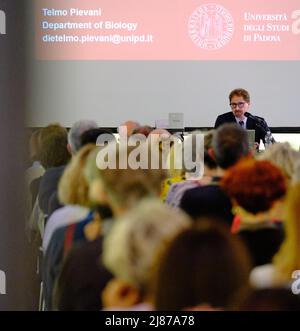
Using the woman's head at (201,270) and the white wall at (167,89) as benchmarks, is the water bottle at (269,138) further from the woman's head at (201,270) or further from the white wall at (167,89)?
the woman's head at (201,270)

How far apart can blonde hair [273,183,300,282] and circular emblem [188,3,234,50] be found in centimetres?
53

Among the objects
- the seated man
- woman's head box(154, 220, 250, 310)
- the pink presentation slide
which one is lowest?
woman's head box(154, 220, 250, 310)

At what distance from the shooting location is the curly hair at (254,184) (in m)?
2.55

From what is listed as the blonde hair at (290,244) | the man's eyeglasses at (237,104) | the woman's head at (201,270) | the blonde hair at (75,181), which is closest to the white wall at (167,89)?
the man's eyeglasses at (237,104)

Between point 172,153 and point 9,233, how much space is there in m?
0.58

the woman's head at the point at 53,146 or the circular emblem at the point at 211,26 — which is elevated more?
the circular emblem at the point at 211,26

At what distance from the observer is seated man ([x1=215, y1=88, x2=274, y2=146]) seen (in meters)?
2.66

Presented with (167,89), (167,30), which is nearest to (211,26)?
(167,30)

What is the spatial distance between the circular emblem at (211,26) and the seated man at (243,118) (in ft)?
0.57

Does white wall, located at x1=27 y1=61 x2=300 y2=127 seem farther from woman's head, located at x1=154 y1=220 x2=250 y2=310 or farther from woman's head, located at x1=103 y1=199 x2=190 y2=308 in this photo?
woman's head, located at x1=154 y1=220 x2=250 y2=310

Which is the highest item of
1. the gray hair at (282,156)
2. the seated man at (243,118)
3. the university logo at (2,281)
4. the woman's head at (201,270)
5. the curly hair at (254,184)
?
the seated man at (243,118)

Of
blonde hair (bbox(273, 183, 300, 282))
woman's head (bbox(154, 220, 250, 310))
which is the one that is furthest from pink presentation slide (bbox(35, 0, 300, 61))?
woman's head (bbox(154, 220, 250, 310))

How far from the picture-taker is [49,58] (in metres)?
2.64
